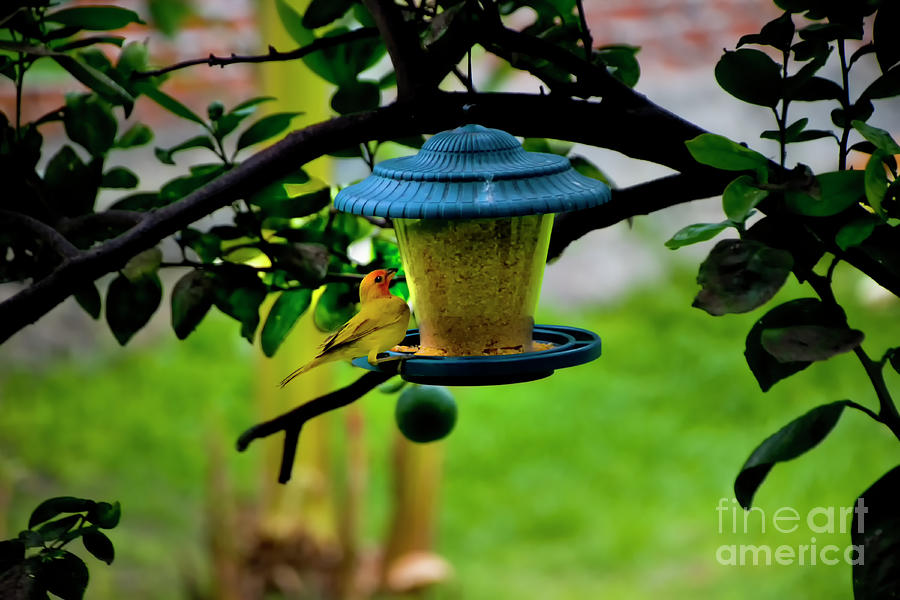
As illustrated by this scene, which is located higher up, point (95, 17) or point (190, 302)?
point (95, 17)

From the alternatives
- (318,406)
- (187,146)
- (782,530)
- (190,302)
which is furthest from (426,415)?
(782,530)

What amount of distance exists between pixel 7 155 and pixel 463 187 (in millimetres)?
484

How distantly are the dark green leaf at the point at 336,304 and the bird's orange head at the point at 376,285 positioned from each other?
0.15m

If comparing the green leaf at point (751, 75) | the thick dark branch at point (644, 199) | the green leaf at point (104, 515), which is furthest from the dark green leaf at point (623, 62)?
the green leaf at point (104, 515)

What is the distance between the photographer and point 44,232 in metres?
0.90

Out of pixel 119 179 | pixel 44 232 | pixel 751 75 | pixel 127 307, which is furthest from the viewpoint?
pixel 119 179

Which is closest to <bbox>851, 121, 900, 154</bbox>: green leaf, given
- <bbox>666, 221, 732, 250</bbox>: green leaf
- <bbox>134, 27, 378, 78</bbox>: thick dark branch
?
<bbox>666, 221, 732, 250</bbox>: green leaf

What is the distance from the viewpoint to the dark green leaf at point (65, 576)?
2.68 ft

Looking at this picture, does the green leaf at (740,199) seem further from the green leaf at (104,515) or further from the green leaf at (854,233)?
the green leaf at (104,515)

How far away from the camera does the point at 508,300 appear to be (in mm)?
968

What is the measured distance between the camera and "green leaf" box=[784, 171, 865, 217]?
714 mm

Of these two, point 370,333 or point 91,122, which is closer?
point 370,333

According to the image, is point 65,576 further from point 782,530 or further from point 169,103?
point 782,530

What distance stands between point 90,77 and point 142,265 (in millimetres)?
179
